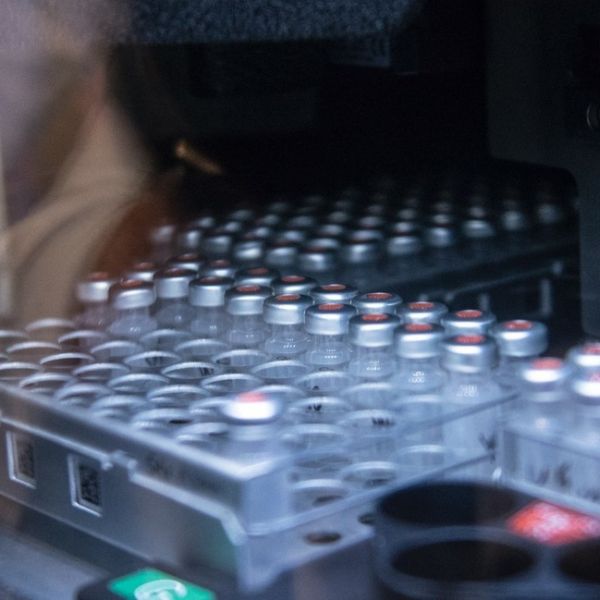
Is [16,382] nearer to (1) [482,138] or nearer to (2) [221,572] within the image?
(2) [221,572]

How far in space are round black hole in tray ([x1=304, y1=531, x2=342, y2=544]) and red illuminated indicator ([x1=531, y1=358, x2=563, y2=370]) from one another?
145 mm

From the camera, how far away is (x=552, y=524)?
572mm

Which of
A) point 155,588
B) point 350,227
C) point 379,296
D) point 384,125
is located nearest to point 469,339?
point 379,296

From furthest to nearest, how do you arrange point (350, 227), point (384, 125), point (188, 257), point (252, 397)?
point (384, 125)
point (350, 227)
point (188, 257)
point (252, 397)

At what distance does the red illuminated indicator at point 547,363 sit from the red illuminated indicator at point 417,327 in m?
0.08

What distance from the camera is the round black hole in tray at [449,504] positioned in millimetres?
590

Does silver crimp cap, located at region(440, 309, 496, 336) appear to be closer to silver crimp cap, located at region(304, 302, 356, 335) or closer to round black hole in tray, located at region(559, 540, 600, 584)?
silver crimp cap, located at region(304, 302, 356, 335)

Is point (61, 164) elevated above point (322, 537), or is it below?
above

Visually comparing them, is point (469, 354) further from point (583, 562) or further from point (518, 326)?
point (583, 562)

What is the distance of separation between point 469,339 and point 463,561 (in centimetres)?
19

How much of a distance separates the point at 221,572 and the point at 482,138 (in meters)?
0.68

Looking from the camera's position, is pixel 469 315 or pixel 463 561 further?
pixel 469 315

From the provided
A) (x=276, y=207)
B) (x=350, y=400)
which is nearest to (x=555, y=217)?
(x=276, y=207)

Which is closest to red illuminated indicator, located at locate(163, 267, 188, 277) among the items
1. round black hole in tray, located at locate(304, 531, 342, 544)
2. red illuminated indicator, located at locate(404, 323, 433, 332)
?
red illuminated indicator, located at locate(404, 323, 433, 332)
